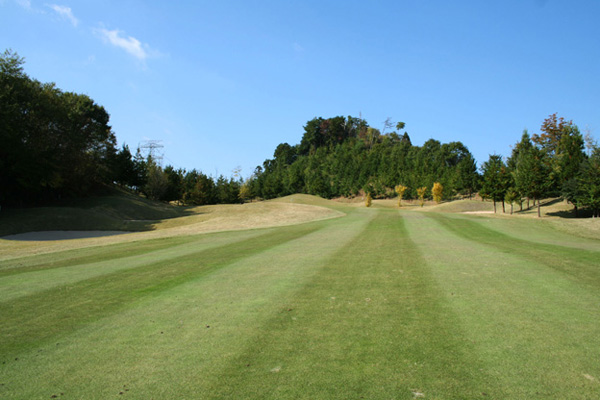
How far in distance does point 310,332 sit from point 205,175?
244ft

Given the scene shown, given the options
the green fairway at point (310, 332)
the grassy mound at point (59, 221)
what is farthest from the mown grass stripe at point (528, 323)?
the grassy mound at point (59, 221)

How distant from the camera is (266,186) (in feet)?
326

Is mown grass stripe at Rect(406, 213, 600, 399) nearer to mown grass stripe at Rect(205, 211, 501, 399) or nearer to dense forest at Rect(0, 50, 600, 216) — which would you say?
mown grass stripe at Rect(205, 211, 501, 399)

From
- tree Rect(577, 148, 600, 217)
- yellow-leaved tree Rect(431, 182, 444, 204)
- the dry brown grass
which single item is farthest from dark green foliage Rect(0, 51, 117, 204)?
yellow-leaved tree Rect(431, 182, 444, 204)

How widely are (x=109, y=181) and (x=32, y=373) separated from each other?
64135 millimetres

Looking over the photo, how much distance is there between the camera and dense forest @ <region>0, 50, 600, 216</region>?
37031 mm

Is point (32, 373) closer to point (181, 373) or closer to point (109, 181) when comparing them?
point (181, 373)

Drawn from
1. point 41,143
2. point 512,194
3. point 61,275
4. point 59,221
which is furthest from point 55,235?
point 512,194

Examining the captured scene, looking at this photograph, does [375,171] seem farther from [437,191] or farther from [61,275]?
[61,275]

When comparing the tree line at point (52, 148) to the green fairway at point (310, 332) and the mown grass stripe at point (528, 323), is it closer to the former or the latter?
the green fairway at point (310, 332)

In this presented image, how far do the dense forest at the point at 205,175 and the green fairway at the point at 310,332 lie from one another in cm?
3548

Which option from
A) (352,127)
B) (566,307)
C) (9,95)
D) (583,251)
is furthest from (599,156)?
(352,127)

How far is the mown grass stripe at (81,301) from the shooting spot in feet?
19.5

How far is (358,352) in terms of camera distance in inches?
185
